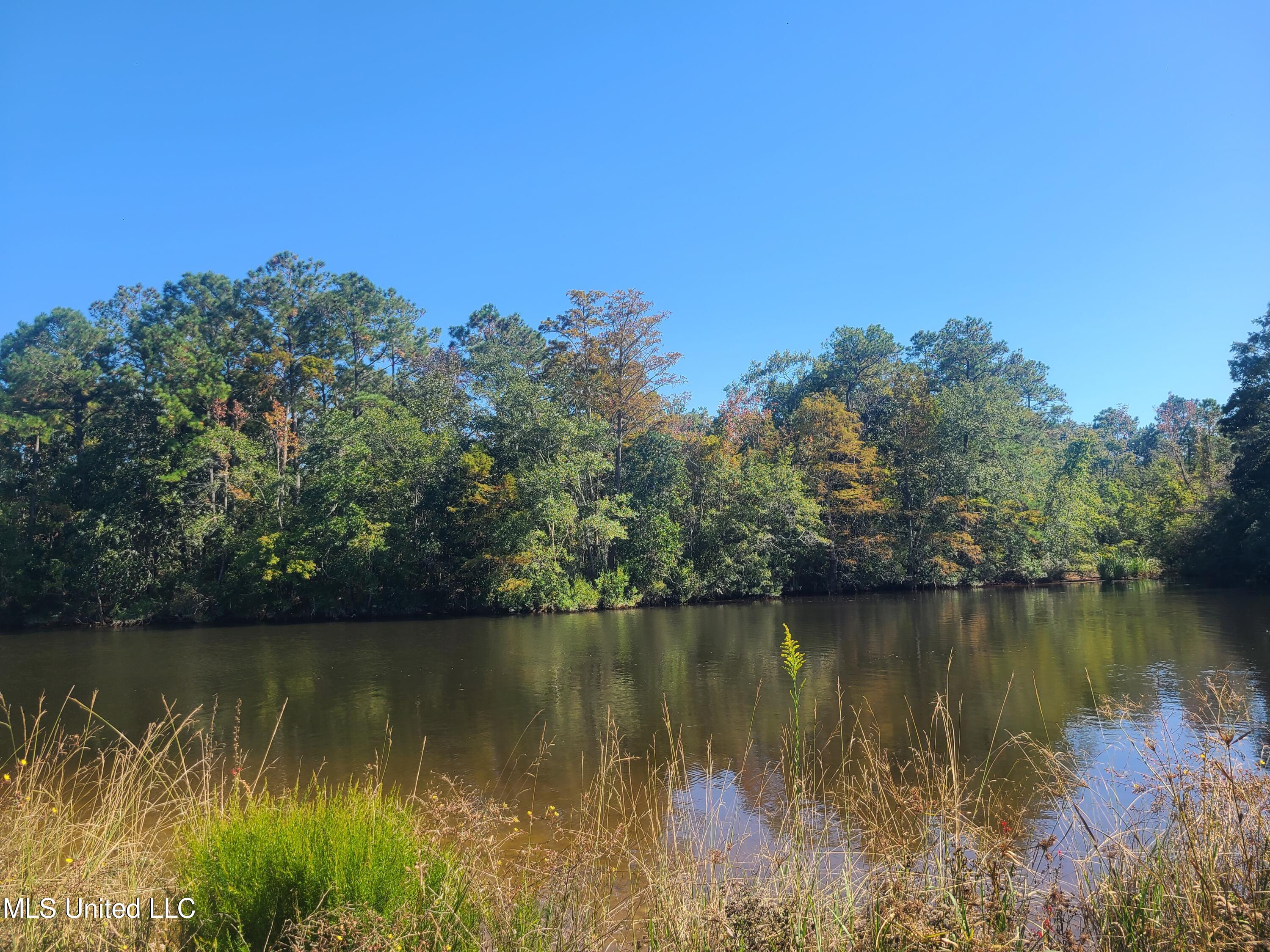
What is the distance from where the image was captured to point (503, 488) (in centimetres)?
3084

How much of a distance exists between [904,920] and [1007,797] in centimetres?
528

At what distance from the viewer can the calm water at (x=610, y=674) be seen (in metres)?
10.3

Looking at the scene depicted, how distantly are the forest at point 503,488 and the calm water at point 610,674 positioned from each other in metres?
4.33

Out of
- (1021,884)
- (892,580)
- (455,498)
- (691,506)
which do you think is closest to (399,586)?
(455,498)

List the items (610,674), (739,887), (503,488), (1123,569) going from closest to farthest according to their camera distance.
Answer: (739,887) < (610,674) < (503,488) < (1123,569)

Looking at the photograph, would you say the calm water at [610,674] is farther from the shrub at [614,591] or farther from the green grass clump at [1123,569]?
the green grass clump at [1123,569]

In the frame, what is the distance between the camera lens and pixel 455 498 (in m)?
32.5

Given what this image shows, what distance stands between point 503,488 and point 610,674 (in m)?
16.2

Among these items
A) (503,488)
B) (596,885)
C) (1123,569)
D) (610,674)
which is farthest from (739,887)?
(1123,569)

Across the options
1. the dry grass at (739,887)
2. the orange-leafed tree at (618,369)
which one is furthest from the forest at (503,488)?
the dry grass at (739,887)

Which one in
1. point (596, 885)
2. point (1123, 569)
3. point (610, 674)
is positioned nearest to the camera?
point (596, 885)

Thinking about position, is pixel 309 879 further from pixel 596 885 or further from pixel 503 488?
pixel 503 488

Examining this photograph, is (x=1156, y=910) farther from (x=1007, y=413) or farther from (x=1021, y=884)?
(x=1007, y=413)

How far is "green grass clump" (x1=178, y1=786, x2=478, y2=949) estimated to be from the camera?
10.6 feet
